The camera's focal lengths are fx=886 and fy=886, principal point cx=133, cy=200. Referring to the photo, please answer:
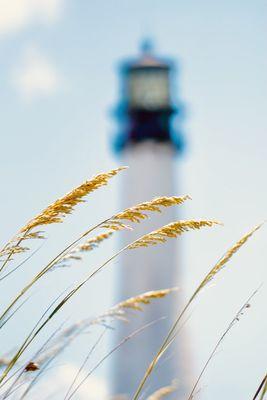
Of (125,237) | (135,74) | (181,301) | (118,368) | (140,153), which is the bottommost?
(118,368)

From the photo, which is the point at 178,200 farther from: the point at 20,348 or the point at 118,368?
the point at 118,368

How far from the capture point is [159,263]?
34219 mm

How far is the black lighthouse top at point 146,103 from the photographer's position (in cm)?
3691

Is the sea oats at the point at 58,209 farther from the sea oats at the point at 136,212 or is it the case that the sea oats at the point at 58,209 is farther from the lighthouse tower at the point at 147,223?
the lighthouse tower at the point at 147,223

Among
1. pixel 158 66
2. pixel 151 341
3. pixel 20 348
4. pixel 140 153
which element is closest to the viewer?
pixel 20 348

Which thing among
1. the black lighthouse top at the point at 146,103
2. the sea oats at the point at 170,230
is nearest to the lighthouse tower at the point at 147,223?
the black lighthouse top at the point at 146,103

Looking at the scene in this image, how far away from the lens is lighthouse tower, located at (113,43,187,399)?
32.4 meters

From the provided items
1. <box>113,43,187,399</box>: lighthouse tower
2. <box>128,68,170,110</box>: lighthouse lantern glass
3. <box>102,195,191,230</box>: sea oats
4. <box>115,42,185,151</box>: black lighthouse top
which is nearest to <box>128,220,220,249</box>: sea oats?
<box>102,195,191,230</box>: sea oats

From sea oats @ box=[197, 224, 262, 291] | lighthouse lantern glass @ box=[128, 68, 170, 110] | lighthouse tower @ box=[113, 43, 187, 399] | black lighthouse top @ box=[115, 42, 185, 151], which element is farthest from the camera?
lighthouse lantern glass @ box=[128, 68, 170, 110]

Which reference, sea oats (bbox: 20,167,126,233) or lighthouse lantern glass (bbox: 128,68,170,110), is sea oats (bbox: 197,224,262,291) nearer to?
sea oats (bbox: 20,167,126,233)

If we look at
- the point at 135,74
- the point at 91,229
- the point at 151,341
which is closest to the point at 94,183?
the point at 91,229

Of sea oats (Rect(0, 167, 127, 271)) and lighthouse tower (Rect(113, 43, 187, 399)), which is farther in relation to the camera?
lighthouse tower (Rect(113, 43, 187, 399))

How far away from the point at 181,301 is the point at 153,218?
345 cm

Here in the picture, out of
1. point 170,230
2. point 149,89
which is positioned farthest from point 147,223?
point 170,230
